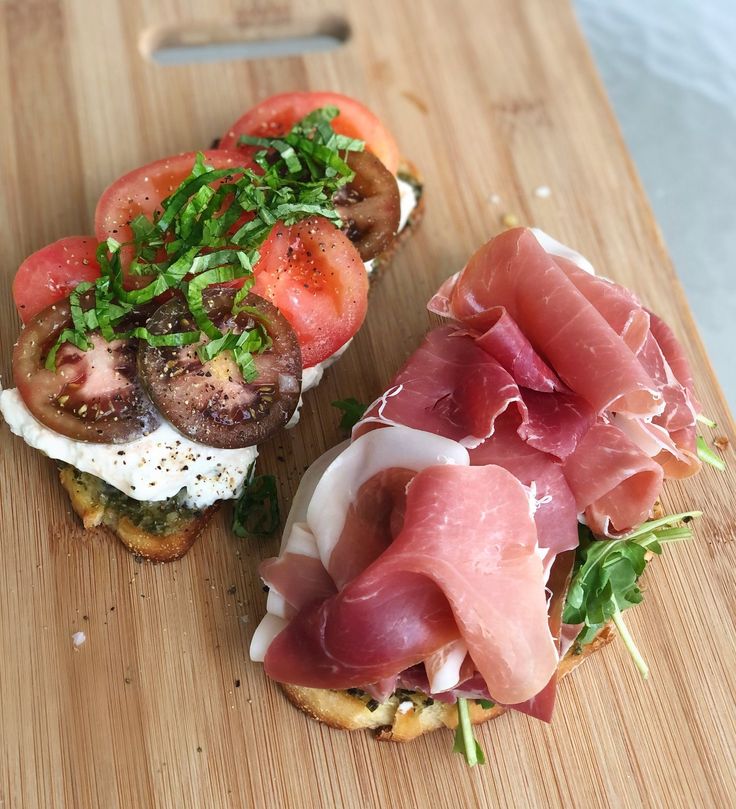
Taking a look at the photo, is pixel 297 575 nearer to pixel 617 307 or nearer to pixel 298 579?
pixel 298 579

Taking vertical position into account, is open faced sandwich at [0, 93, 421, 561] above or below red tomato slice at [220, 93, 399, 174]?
below

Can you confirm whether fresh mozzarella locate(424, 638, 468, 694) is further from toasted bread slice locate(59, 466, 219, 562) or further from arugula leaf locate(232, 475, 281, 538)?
toasted bread slice locate(59, 466, 219, 562)

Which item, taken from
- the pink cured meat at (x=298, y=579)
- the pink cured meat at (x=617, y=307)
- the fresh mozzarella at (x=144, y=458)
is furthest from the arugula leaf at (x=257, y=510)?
the pink cured meat at (x=617, y=307)

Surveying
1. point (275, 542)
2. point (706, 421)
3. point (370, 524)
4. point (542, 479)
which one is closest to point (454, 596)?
point (370, 524)

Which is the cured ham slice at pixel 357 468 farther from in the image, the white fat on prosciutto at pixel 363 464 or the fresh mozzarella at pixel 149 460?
the fresh mozzarella at pixel 149 460

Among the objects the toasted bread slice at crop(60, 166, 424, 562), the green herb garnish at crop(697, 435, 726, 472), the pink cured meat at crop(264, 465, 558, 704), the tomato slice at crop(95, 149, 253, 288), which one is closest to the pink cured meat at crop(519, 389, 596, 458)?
the pink cured meat at crop(264, 465, 558, 704)

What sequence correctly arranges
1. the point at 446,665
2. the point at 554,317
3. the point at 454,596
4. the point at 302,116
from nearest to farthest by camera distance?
the point at 454,596 → the point at 446,665 → the point at 554,317 → the point at 302,116
